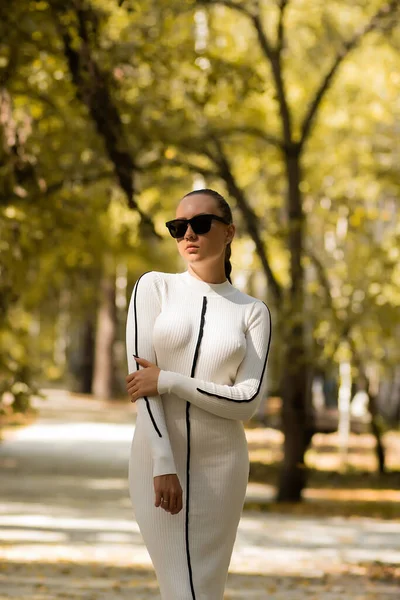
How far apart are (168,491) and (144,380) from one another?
364 mm

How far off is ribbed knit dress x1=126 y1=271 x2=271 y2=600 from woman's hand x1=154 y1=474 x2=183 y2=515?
8cm

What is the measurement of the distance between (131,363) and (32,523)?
32.0ft

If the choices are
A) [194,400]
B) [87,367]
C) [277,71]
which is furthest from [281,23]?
[87,367]

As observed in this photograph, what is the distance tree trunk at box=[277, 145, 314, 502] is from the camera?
16109 mm

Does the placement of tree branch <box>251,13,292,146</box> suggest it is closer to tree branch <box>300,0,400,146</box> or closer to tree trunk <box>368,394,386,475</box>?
tree branch <box>300,0,400,146</box>

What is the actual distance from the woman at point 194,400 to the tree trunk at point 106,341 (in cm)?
3905

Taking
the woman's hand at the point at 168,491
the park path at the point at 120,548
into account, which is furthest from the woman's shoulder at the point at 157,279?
the park path at the point at 120,548

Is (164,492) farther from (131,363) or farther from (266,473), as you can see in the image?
(266,473)

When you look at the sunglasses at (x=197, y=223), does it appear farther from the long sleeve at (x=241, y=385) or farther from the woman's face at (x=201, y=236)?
the long sleeve at (x=241, y=385)

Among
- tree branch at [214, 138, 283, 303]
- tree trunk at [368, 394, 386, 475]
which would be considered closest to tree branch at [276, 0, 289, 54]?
tree branch at [214, 138, 283, 303]

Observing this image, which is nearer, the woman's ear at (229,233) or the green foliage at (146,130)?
the woman's ear at (229,233)

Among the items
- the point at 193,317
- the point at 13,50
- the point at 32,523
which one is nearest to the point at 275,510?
the point at 32,523

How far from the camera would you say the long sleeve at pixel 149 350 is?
13.4ft

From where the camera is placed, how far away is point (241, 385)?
4234 millimetres
